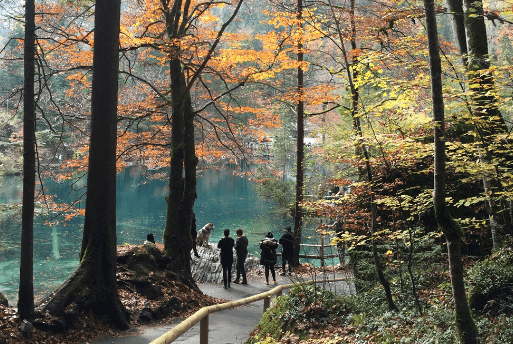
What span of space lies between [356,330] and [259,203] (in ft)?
110

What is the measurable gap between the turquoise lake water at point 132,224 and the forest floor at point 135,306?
3063 millimetres

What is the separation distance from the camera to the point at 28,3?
21.9 feet

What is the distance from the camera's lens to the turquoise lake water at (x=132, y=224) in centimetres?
1700

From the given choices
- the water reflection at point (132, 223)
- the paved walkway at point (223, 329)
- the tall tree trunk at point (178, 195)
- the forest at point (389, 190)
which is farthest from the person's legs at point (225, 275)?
the water reflection at point (132, 223)

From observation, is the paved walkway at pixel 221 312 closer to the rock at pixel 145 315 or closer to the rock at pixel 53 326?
the rock at pixel 145 315

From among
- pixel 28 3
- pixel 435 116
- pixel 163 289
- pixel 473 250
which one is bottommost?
pixel 163 289

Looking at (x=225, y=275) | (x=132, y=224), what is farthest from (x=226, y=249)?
(x=132, y=224)

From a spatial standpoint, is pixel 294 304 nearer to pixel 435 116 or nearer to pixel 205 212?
pixel 435 116

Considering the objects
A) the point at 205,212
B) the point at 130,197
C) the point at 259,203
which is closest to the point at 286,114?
the point at 259,203

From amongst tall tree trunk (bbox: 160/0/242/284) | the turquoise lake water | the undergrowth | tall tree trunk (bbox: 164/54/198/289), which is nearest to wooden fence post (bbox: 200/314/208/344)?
the undergrowth

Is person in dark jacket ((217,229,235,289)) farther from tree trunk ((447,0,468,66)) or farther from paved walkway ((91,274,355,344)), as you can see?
tree trunk ((447,0,468,66))

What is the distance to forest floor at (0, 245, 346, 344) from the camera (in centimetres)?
597

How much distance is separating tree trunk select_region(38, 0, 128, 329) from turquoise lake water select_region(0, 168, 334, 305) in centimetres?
356

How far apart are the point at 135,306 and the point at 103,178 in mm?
2580
